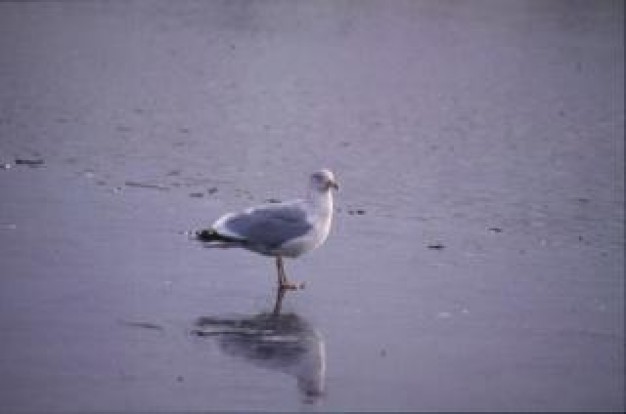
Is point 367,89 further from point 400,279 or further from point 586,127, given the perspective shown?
point 400,279

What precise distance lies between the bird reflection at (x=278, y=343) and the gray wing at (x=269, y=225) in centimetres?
72

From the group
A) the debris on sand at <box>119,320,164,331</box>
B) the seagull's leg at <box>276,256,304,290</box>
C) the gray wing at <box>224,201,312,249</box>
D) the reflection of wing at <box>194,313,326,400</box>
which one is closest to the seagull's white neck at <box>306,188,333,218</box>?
the gray wing at <box>224,201,312,249</box>

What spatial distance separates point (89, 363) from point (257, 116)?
13208 millimetres

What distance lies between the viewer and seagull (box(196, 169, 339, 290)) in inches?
400

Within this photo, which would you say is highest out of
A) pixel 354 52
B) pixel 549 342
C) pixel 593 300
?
pixel 354 52

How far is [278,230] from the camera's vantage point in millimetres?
10227

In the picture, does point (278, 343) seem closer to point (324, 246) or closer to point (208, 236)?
point (208, 236)

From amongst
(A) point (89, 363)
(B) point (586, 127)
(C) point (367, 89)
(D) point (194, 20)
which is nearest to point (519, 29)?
(D) point (194, 20)

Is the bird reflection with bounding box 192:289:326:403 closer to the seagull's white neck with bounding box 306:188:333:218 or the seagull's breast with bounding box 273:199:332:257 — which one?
the seagull's breast with bounding box 273:199:332:257

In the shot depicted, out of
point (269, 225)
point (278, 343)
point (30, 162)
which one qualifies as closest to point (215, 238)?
point (269, 225)

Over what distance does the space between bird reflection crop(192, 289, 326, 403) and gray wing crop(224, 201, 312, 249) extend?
0.72 meters

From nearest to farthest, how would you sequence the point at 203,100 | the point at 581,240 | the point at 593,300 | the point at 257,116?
1. the point at 593,300
2. the point at 581,240
3. the point at 257,116
4. the point at 203,100

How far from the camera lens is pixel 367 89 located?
83.7ft

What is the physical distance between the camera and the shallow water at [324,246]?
8109 millimetres
